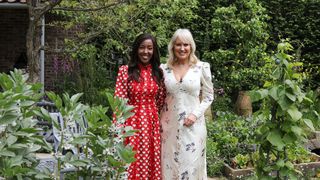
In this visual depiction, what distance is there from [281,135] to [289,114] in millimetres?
207

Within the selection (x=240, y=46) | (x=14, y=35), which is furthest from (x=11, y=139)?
(x=14, y=35)

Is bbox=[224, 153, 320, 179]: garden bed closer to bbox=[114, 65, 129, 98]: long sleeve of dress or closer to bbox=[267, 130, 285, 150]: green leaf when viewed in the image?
bbox=[267, 130, 285, 150]: green leaf

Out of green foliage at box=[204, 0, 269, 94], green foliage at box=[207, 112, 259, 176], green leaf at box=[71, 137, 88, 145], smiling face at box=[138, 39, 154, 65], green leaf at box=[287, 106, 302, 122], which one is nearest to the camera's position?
green leaf at box=[71, 137, 88, 145]

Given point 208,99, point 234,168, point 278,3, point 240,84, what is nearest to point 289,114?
point 208,99

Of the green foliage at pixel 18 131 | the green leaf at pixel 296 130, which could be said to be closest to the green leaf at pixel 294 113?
the green leaf at pixel 296 130

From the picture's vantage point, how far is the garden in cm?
268

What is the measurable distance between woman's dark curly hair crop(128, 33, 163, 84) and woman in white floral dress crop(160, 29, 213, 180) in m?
0.08

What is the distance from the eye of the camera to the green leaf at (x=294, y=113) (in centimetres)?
370

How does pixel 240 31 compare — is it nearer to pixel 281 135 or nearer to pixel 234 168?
pixel 234 168

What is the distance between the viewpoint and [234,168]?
6336 mm

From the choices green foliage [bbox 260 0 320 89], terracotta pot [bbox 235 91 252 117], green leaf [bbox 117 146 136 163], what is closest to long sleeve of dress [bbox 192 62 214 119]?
green leaf [bbox 117 146 136 163]

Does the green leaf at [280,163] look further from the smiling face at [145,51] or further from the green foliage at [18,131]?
the green foliage at [18,131]

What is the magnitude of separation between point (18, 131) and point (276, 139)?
2.02 metres

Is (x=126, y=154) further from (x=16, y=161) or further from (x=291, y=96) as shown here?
(x=291, y=96)
